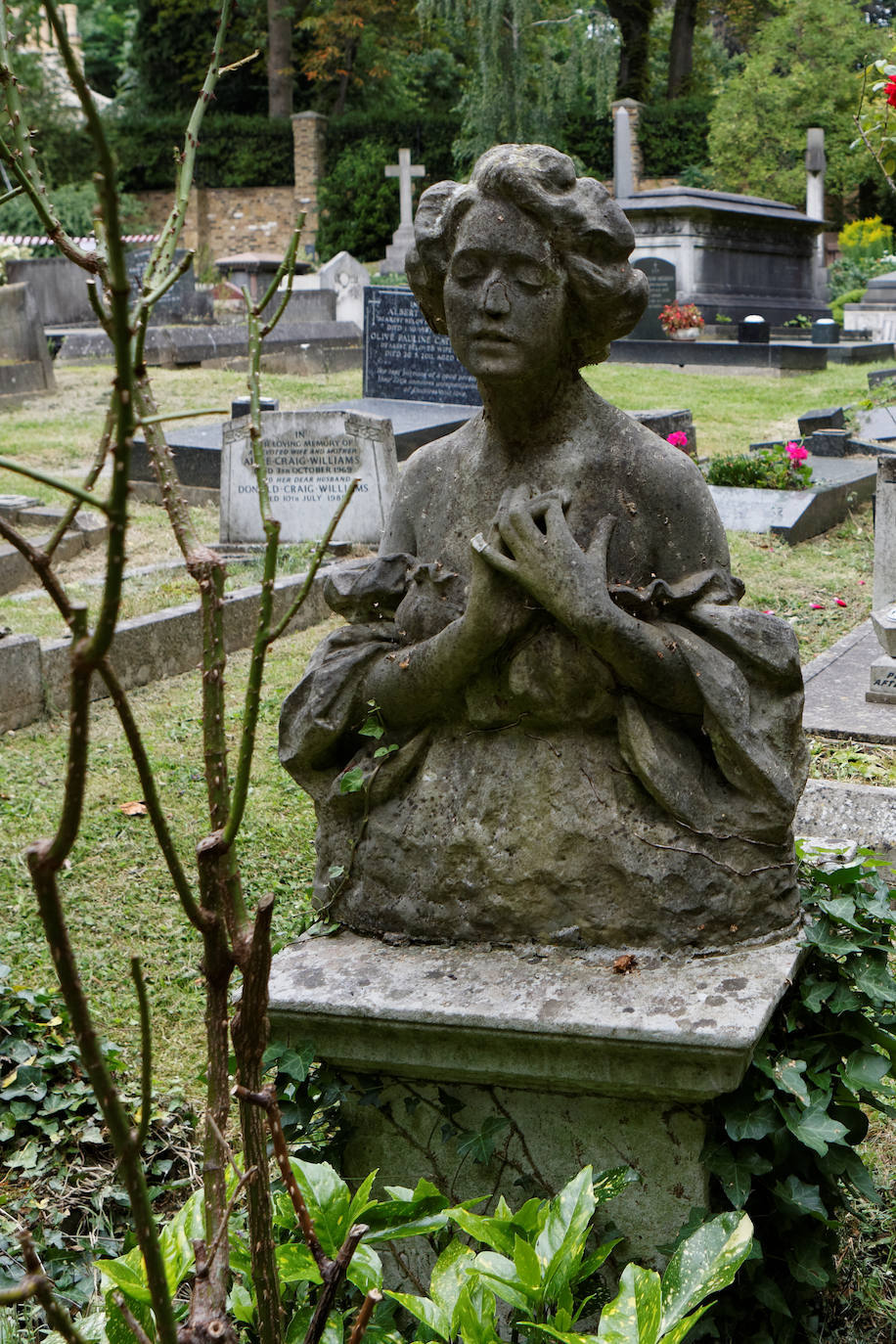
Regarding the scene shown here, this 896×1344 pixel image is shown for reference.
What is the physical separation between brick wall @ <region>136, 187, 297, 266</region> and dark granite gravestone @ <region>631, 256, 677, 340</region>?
15328 millimetres

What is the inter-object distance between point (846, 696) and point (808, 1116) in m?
3.75

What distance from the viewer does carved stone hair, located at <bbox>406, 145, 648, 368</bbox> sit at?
7.93ft

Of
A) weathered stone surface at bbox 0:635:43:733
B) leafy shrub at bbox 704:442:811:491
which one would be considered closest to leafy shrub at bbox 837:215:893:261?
leafy shrub at bbox 704:442:811:491

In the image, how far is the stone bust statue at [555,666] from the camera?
244 centimetres

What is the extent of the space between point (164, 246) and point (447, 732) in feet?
4.69

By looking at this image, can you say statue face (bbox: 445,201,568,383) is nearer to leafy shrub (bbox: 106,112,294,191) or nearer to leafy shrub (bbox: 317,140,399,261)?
leafy shrub (bbox: 317,140,399,261)

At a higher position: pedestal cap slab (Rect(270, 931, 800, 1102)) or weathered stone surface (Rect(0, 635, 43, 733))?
pedestal cap slab (Rect(270, 931, 800, 1102))

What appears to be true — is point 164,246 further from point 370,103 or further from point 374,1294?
point 370,103

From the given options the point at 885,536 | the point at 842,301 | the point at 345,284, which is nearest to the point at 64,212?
the point at 345,284

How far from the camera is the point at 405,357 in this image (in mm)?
12367

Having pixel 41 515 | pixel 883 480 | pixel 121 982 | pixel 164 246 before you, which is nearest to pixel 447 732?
pixel 164 246

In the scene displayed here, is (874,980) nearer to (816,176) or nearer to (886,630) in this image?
(886,630)

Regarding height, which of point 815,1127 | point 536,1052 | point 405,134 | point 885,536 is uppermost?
point 405,134

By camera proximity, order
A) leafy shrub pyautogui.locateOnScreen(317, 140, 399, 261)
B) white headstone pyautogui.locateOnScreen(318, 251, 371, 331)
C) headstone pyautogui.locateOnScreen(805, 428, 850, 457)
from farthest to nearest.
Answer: leafy shrub pyautogui.locateOnScreen(317, 140, 399, 261) → white headstone pyautogui.locateOnScreen(318, 251, 371, 331) → headstone pyautogui.locateOnScreen(805, 428, 850, 457)
